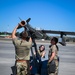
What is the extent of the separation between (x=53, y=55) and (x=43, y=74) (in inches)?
31.1

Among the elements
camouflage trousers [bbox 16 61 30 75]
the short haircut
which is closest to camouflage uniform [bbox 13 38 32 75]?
camouflage trousers [bbox 16 61 30 75]

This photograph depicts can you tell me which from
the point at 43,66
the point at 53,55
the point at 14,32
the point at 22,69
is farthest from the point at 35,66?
the point at 14,32

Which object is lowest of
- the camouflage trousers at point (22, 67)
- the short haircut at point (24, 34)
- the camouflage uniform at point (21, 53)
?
the camouflage trousers at point (22, 67)

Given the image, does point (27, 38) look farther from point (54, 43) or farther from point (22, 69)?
point (54, 43)

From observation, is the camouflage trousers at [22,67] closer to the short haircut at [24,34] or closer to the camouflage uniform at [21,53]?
the camouflage uniform at [21,53]

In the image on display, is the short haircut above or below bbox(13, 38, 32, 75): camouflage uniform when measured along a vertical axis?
A: above

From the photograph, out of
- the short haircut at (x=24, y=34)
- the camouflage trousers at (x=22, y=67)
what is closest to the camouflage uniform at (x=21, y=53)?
the camouflage trousers at (x=22, y=67)

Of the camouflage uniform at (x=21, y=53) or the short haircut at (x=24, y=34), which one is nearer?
the short haircut at (x=24, y=34)

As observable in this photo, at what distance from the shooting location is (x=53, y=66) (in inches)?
287

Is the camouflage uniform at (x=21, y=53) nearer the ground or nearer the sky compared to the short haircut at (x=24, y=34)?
nearer the ground

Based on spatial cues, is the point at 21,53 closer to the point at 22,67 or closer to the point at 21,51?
the point at 21,51

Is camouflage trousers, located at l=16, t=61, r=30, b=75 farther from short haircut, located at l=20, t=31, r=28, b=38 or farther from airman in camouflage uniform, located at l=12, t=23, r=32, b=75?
short haircut, located at l=20, t=31, r=28, b=38

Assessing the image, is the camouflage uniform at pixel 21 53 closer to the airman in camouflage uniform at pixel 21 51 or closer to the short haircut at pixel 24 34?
the airman in camouflage uniform at pixel 21 51

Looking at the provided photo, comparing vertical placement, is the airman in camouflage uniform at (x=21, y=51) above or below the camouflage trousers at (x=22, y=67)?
above
